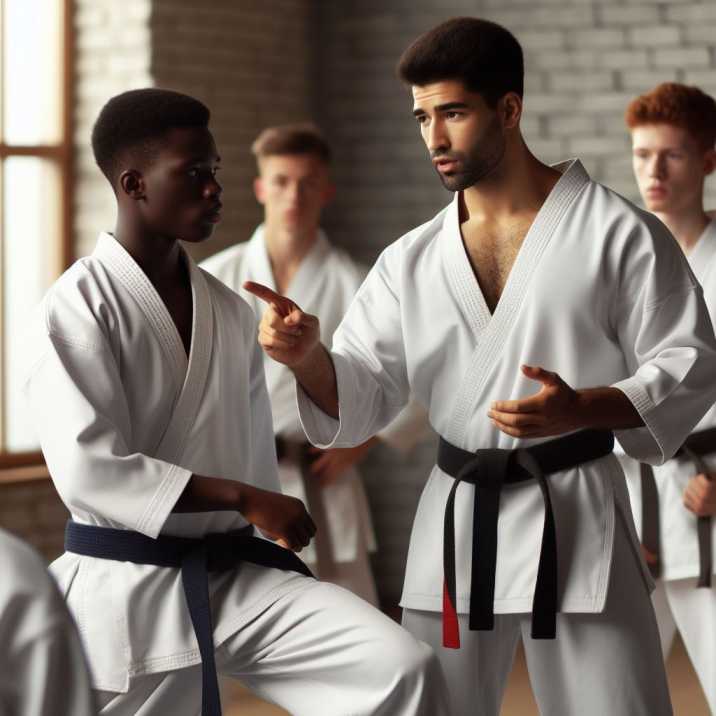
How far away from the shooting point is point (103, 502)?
231cm

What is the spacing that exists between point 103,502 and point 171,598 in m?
0.22

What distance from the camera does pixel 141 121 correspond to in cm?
254

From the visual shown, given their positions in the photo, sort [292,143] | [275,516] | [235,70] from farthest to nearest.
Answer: [235,70] → [292,143] → [275,516]

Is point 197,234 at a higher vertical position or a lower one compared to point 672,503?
higher

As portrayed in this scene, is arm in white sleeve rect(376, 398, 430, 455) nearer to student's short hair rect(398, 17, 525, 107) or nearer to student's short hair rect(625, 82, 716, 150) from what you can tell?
student's short hair rect(625, 82, 716, 150)

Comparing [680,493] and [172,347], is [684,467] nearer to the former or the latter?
[680,493]

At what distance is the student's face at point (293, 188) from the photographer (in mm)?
4504

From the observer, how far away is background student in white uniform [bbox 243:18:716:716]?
8.13 feet

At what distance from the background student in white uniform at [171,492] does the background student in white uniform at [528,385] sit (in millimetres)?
179

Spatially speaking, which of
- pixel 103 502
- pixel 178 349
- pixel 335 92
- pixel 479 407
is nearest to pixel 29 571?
pixel 103 502

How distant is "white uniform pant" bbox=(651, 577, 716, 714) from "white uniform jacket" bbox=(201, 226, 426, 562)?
105 centimetres

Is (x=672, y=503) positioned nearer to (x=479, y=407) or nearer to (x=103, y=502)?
(x=479, y=407)

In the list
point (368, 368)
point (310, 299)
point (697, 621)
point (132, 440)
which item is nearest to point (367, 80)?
point (310, 299)

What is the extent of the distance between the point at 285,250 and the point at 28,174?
118 centimetres
